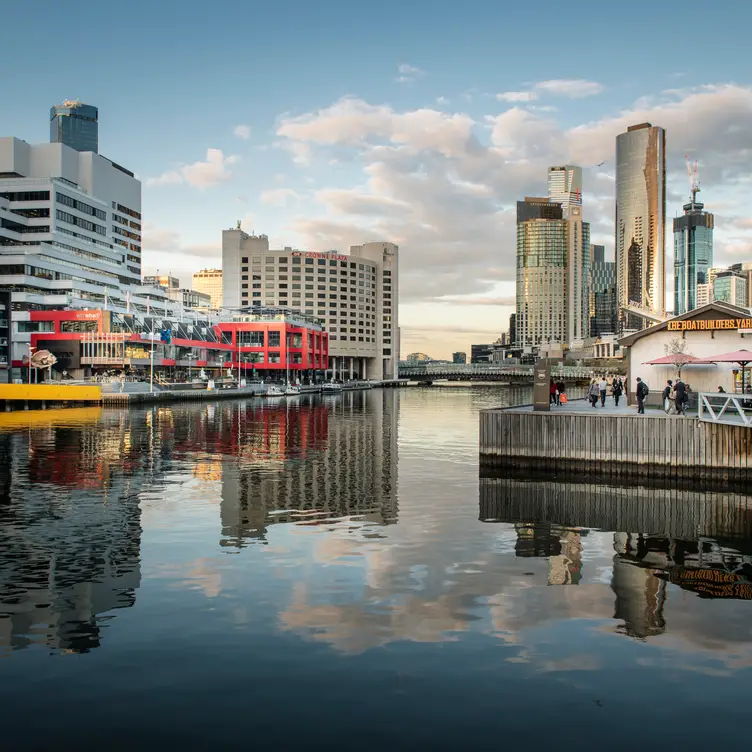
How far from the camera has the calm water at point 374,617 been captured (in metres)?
11.5

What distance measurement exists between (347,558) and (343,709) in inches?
342

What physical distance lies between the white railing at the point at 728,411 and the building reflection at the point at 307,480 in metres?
14.1

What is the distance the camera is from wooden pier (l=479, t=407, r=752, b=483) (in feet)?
106

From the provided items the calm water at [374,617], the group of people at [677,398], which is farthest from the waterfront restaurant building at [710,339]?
the calm water at [374,617]

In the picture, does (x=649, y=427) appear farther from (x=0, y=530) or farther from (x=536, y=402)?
(x=0, y=530)

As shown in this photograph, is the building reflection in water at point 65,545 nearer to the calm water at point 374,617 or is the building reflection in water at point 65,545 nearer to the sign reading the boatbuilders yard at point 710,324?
the calm water at point 374,617

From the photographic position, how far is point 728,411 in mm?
34031

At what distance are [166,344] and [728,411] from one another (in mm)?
133287

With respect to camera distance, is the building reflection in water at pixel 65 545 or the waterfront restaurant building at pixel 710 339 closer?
the building reflection in water at pixel 65 545

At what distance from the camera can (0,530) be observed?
923 inches

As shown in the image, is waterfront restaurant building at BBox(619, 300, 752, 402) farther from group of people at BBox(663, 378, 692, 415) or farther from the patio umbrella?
group of people at BBox(663, 378, 692, 415)

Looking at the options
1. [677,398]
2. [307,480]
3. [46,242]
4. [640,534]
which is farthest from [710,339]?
[46,242]

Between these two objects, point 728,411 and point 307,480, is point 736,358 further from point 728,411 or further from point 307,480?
point 307,480

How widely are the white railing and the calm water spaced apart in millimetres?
3271
